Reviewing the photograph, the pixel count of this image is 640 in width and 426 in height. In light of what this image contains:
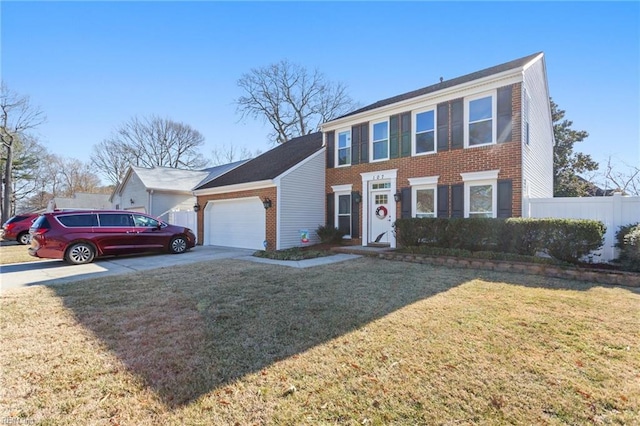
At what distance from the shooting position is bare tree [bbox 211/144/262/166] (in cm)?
3800

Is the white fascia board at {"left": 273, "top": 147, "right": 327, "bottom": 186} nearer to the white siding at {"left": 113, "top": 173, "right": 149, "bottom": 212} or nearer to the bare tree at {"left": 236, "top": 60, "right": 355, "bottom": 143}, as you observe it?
the white siding at {"left": 113, "top": 173, "right": 149, "bottom": 212}

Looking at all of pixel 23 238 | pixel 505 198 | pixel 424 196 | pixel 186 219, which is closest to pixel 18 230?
pixel 23 238

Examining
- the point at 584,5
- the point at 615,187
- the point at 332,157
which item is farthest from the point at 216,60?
the point at 615,187

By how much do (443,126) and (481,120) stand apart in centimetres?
115

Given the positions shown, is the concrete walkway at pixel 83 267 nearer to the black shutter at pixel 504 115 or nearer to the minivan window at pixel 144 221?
the minivan window at pixel 144 221

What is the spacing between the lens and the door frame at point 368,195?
11.2 meters

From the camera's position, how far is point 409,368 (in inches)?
113

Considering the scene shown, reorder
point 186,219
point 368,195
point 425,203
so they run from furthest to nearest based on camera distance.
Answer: point 186,219, point 368,195, point 425,203

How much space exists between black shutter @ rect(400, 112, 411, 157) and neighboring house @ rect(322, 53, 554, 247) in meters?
0.04

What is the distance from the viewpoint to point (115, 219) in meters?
10.4

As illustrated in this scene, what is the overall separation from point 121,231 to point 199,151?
1210 inches

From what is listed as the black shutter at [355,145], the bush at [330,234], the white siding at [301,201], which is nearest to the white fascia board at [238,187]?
the white siding at [301,201]

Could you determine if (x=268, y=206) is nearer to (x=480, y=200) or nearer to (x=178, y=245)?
(x=178, y=245)

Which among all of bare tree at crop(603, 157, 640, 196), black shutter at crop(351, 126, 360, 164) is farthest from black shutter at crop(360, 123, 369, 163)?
bare tree at crop(603, 157, 640, 196)
